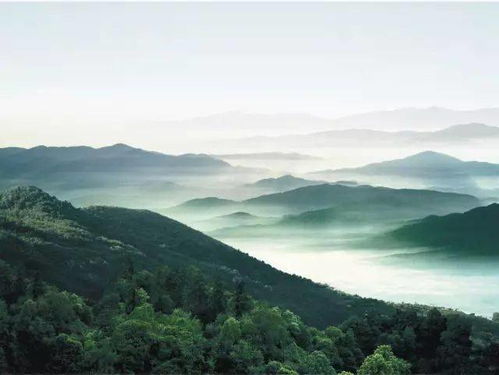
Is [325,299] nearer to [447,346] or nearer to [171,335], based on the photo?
[447,346]

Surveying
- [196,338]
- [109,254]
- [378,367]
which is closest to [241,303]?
[196,338]

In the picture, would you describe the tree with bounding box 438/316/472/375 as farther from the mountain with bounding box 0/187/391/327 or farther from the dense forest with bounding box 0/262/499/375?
the mountain with bounding box 0/187/391/327

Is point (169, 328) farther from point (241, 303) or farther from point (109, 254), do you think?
point (109, 254)

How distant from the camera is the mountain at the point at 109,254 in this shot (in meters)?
114

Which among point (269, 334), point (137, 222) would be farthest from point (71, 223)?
point (269, 334)

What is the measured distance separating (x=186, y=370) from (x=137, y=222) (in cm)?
15310

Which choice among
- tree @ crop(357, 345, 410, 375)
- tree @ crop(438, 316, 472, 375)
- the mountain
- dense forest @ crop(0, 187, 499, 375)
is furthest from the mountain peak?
tree @ crop(357, 345, 410, 375)

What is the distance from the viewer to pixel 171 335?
52750 millimetres

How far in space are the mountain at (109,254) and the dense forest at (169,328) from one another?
556 mm

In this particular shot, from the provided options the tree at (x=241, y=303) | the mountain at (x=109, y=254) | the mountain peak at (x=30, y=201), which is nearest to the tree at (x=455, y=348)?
the tree at (x=241, y=303)

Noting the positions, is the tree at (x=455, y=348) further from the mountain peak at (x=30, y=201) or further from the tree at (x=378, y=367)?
the mountain peak at (x=30, y=201)

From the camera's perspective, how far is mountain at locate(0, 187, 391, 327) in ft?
375

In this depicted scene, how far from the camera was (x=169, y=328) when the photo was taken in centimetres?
5566

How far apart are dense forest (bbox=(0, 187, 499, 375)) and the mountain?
556 millimetres
